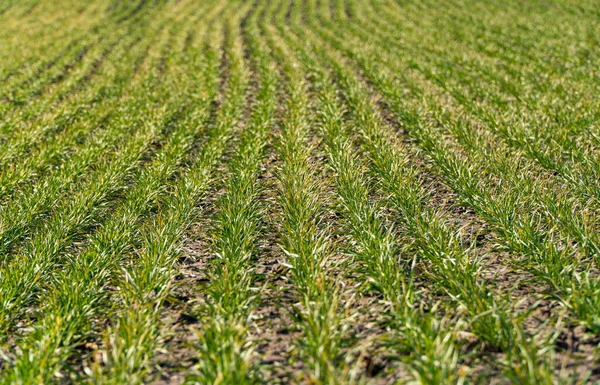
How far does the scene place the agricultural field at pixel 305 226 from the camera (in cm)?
363

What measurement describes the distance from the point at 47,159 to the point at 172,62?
850cm

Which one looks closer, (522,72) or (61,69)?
(522,72)

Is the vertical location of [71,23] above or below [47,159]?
below

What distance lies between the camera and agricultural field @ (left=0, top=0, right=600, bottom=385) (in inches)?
143

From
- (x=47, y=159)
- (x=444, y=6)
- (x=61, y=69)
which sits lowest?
(x=444, y=6)

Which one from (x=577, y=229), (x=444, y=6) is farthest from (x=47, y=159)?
(x=444, y=6)

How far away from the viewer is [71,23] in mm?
26141

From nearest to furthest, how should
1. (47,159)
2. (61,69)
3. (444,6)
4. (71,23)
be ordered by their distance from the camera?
1. (47,159)
2. (61,69)
3. (71,23)
4. (444,6)

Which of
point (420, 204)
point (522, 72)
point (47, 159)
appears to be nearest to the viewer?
point (420, 204)

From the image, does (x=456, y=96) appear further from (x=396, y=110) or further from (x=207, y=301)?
(x=207, y=301)

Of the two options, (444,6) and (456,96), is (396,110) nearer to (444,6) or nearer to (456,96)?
(456,96)

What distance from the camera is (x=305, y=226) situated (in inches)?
212

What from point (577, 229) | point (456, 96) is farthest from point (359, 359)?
point (456, 96)

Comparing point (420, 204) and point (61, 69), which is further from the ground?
point (420, 204)
